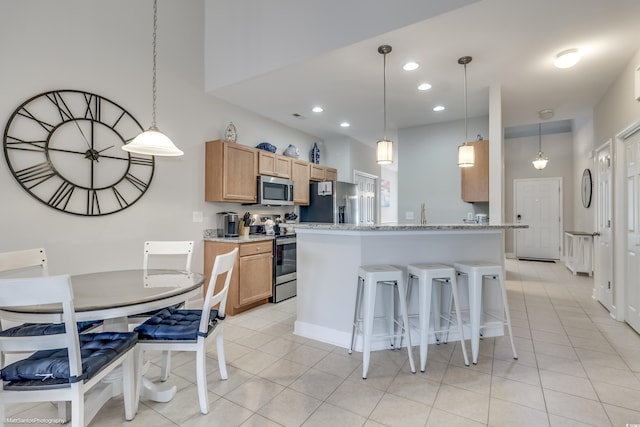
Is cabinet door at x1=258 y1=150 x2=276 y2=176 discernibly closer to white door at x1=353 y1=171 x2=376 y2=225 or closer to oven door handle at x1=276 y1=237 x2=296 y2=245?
oven door handle at x1=276 y1=237 x2=296 y2=245

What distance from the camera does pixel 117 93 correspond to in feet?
10.2

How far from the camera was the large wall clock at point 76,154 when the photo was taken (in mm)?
2529

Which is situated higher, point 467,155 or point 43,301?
point 467,155

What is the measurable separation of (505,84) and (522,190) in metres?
4.94

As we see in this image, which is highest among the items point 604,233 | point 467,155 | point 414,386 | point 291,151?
point 291,151

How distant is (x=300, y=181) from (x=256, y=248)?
1657mm

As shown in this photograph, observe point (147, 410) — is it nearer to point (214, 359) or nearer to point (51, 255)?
point (214, 359)

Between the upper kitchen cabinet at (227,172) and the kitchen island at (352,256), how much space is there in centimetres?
138

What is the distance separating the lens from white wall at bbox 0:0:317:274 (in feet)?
8.21

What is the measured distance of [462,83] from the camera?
3438 millimetres

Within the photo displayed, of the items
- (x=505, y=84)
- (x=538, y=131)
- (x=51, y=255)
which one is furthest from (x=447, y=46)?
(x=538, y=131)

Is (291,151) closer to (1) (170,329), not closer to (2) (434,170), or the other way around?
(2) (434,170)

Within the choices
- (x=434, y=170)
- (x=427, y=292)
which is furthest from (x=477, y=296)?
(x=434, y=170)

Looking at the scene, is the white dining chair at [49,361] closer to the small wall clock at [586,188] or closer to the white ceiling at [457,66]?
the white ceiling at [457,66]
